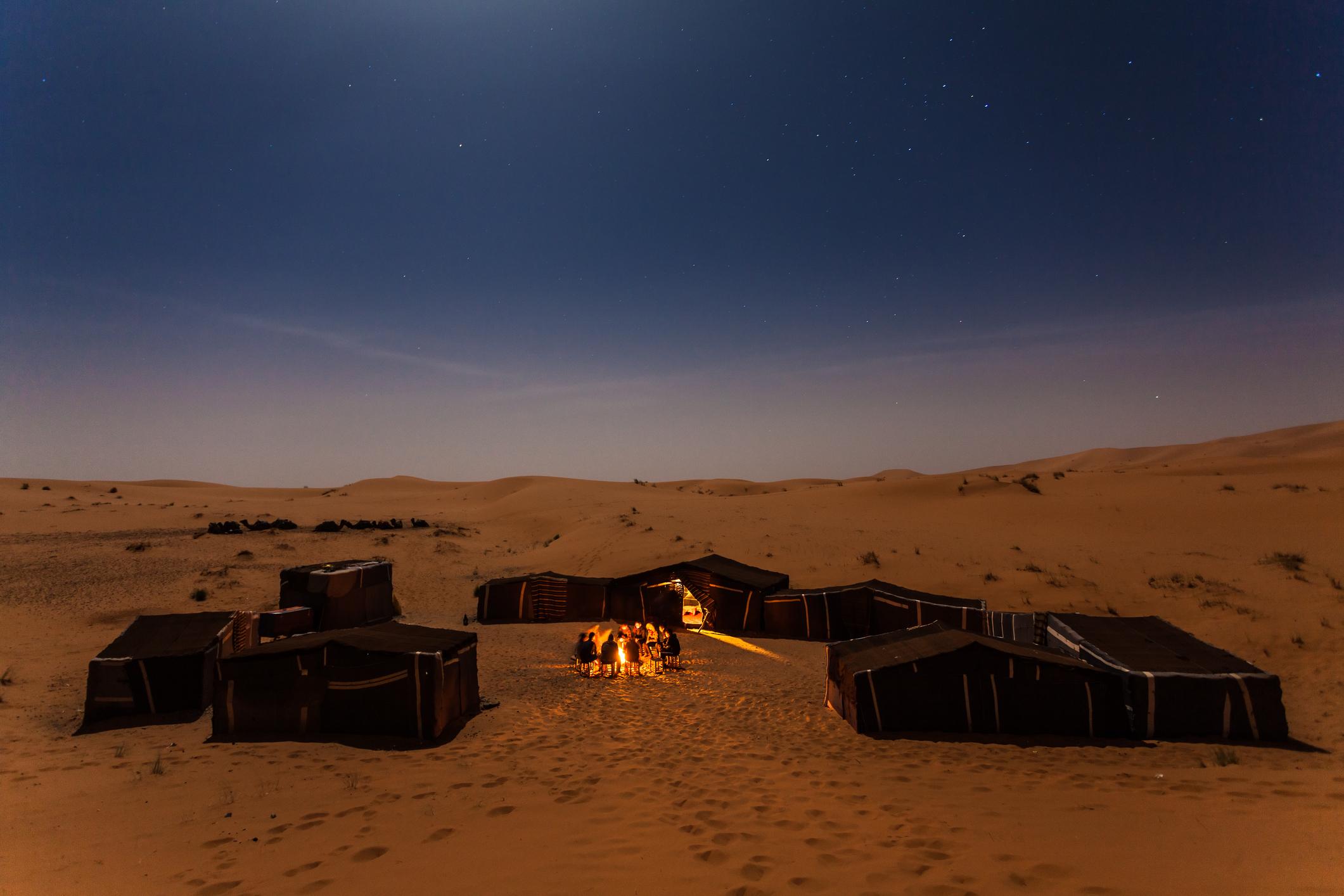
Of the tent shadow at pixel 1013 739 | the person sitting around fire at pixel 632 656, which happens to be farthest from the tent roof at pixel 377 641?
the tent shadow at pixel 1013 739

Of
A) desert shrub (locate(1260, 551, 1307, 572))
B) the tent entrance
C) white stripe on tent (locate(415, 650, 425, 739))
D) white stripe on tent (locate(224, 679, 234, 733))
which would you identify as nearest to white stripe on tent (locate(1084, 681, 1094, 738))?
white stripe on tent (locate(415, 650, 425, 739))

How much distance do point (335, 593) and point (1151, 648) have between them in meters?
22.1

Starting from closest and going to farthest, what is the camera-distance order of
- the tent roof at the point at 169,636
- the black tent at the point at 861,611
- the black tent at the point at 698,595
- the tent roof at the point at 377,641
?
the tent roof at the point at 377,641 → the tent roof at the point at 169,636 → the black tent at the point at 861,611 → the black tent at the point at 698,595

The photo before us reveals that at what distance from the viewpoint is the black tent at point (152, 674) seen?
1182 cm

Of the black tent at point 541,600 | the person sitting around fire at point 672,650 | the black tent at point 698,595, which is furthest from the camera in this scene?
the black tent at point 541,600

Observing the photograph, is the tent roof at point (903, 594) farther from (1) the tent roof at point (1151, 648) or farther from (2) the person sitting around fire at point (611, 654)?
(2) the person sitting around fire at point (611, 654)

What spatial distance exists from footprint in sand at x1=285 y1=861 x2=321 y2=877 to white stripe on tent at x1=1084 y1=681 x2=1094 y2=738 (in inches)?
447

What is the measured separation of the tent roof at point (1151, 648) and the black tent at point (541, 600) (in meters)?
15.4

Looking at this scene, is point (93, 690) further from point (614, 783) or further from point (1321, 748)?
point (1321, 748)

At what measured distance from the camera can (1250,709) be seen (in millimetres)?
10438

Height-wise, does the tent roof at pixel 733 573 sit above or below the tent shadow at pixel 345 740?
above

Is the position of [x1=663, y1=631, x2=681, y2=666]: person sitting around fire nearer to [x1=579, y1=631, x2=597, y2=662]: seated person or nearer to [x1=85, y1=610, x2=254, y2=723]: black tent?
[x1=579, y1=631, x2=597, y2=662]: seated person

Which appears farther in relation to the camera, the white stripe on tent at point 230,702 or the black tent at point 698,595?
the black tent at point 698,595

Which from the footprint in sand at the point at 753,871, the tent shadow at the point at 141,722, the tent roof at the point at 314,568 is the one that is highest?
the tent roof at the point at 314,568
